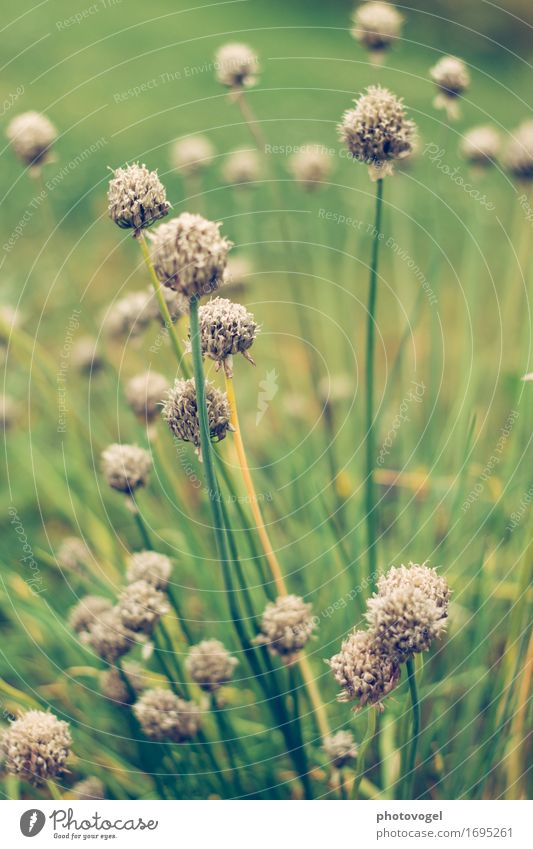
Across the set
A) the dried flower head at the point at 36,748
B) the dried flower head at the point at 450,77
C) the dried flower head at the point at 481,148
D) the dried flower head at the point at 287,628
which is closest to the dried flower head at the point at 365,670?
the dried flower head at the point at 287,628

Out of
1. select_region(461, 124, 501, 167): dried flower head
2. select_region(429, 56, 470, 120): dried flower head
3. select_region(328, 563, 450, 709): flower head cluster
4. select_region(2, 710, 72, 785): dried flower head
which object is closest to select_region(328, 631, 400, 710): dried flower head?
select_region(328, 563, 450, 709): flower head cluster

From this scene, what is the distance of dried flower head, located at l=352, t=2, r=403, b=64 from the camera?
0.80 meters

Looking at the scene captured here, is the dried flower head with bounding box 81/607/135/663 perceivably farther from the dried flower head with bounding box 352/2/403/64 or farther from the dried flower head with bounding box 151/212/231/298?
the dried flower head with bounding box 352/2/403/64

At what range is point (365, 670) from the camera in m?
0.54

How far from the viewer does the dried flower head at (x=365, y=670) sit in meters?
0.54

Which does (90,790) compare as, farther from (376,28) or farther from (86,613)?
(376,28)

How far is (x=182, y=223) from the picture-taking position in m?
0.48

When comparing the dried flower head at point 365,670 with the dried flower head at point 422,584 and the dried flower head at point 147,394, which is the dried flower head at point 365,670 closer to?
the dried flower head at point 422,584

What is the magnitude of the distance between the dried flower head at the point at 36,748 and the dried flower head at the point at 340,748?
0.72ft

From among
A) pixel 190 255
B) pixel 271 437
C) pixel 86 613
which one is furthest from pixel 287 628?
pixel 271 437
